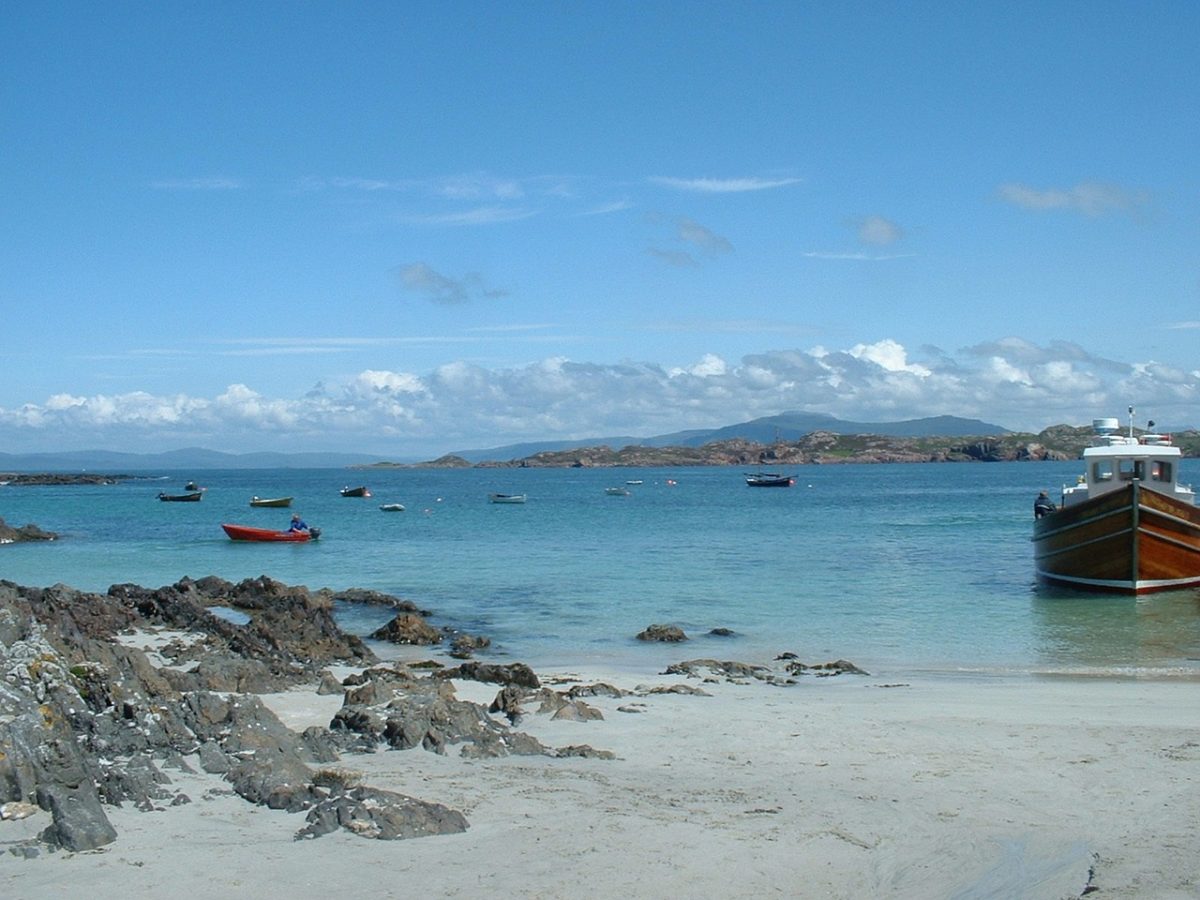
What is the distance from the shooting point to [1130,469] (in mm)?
30109

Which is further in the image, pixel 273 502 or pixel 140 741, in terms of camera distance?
pixel 273 502

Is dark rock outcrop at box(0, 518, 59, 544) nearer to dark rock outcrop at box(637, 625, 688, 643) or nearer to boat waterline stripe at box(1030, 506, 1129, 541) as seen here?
dark rock outcrop at box(637, 625, 688, 643)

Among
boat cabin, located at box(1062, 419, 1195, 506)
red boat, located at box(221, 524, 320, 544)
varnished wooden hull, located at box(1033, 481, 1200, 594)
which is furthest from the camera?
A: red boat, located at box(221, 524, 320, 544)

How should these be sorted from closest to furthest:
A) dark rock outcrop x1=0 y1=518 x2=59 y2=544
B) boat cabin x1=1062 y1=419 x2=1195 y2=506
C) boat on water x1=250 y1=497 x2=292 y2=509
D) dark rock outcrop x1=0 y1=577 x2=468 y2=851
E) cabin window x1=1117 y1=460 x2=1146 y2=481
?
dark rock outcrop x1=0 y1=577 x2=468 y2=851 → boat cabin x1=1062 y1=419 x2=1195 y2=506 → cabin window x1=1117 y1=460 x2=1146 y2=481 → dark rock outcrop x1=0 y1=518 x2=59 y2=544 → boat on water x1=250 y1=497 x2=292 y2=509

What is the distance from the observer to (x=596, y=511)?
76500mm

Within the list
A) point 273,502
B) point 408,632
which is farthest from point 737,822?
point 273,502

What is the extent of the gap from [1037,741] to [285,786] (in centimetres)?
788

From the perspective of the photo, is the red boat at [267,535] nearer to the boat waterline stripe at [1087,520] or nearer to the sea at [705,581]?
the sea at [705,581]

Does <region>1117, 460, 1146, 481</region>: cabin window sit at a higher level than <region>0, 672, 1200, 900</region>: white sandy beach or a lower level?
higher

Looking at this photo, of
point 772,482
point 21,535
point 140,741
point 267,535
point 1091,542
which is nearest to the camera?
point 140,741

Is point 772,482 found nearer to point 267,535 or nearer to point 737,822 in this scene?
point 267,535

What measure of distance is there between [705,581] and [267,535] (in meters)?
23.2

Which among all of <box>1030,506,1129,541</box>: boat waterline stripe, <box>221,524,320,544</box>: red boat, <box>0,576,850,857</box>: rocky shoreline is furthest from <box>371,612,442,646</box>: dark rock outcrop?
<box>221,524,320,544</box>: red boat

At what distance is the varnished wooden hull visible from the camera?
27750 millimetres
